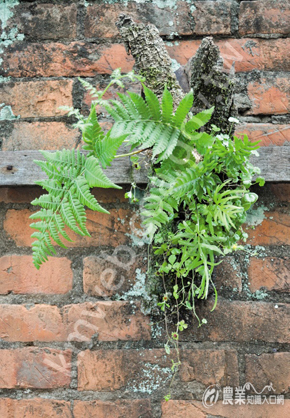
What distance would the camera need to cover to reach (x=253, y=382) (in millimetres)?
846

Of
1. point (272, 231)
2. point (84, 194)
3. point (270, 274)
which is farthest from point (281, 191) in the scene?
point (84, 194)

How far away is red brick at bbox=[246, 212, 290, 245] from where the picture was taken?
908 millimetres

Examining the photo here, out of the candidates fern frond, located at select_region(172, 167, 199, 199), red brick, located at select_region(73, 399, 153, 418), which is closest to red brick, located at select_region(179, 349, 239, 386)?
red brick, located at select_region(73, 399, 153, 418)

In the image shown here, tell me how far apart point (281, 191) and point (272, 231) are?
0.10 meters

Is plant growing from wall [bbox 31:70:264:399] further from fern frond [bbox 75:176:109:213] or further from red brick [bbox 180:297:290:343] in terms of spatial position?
red brick [bbox 180:297:290:343]

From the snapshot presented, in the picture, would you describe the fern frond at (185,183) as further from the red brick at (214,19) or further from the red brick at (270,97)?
the red brick at (214,19)

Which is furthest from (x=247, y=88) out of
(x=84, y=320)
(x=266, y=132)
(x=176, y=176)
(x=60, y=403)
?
(x=60, y=403)

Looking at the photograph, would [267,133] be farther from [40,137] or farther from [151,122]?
[40,137]

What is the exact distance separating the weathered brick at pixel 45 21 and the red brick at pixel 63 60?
3cm

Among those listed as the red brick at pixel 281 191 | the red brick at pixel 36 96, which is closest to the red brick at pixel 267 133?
the red brick at pixel 281 191

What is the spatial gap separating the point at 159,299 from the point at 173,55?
24.5 inches

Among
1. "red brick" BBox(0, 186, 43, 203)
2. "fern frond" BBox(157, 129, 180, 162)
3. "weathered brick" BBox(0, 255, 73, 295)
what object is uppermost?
"fern frond" BBox(157, 129, 180, 162)

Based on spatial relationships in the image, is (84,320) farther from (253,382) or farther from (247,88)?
(247,88)

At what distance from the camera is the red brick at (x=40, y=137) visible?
0.95 m
